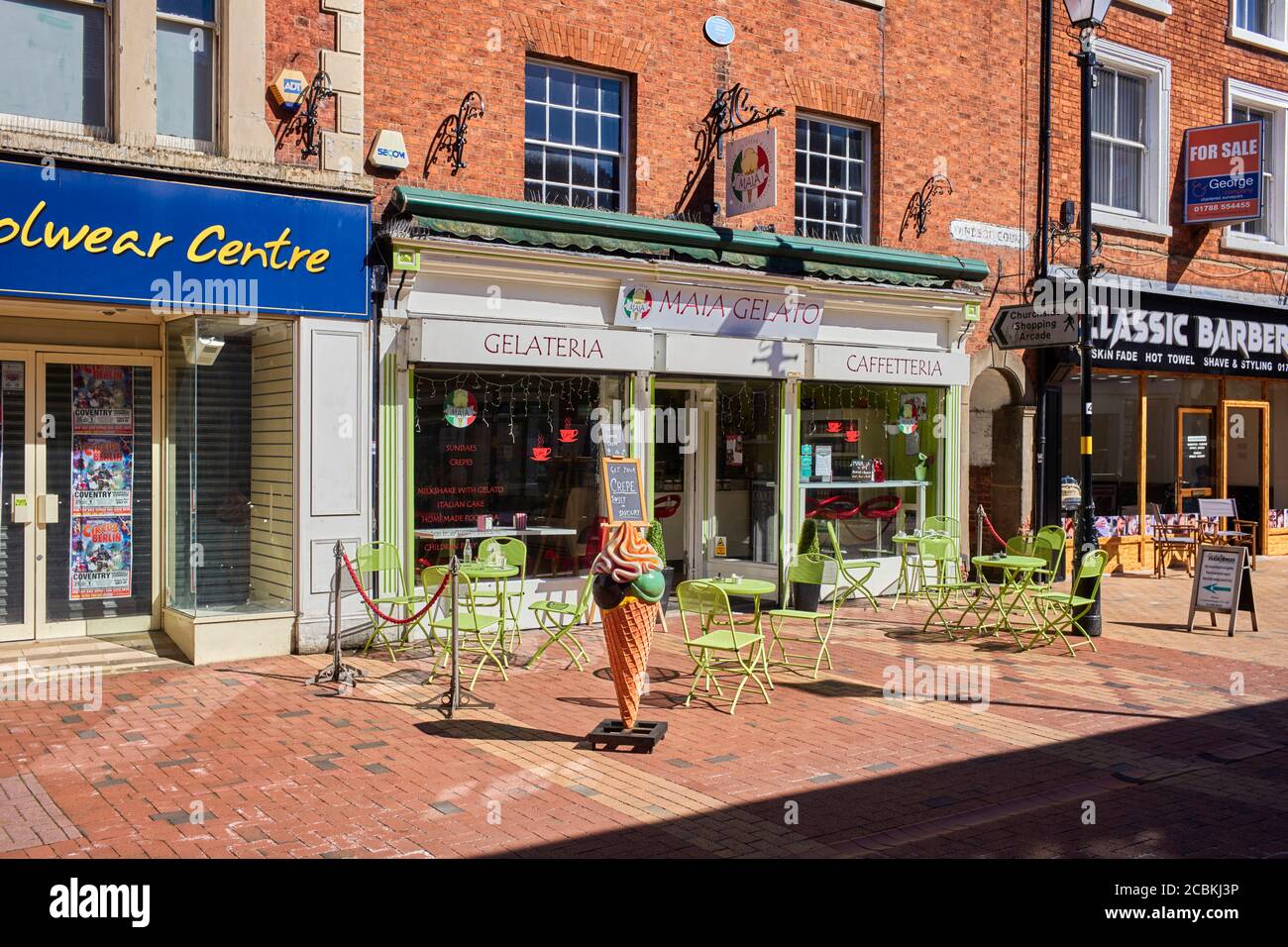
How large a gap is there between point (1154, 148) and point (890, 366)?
645cm

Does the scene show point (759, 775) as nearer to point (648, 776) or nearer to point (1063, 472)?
point (648, 776)

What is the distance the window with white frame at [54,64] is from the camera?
8.89m

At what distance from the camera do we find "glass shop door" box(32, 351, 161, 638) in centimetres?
980

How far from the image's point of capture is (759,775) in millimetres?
6922

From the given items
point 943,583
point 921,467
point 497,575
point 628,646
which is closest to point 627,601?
point 628,646

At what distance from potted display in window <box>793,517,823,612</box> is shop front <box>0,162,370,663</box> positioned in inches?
203

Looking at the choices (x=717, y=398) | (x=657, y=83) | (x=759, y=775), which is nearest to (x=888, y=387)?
(x=717, y=398)

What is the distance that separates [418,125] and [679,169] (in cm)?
304

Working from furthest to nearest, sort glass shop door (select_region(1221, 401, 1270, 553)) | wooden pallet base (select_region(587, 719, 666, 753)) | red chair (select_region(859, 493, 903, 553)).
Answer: glass shop door (select_region(1221, 401, 1270, 553))
red chair (select_region(859, 493, 903, 553))
wooden pallet base (select_region(587, 719, 666, 753))

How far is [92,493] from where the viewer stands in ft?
33.1

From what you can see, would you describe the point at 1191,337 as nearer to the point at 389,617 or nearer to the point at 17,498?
the point at 389,617

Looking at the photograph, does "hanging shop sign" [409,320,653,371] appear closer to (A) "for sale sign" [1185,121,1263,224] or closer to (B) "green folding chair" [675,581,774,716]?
(B) "green folding chair" [675,581,774,716]

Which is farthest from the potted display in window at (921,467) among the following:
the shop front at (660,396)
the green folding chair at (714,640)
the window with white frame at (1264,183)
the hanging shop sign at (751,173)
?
the window with white frame at (1264,183)

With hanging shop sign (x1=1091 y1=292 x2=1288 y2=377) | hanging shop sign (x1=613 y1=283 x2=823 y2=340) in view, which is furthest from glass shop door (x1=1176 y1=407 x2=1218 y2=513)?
hanging shop sign (x1=613 y1=283 x2=823 y2=340)
